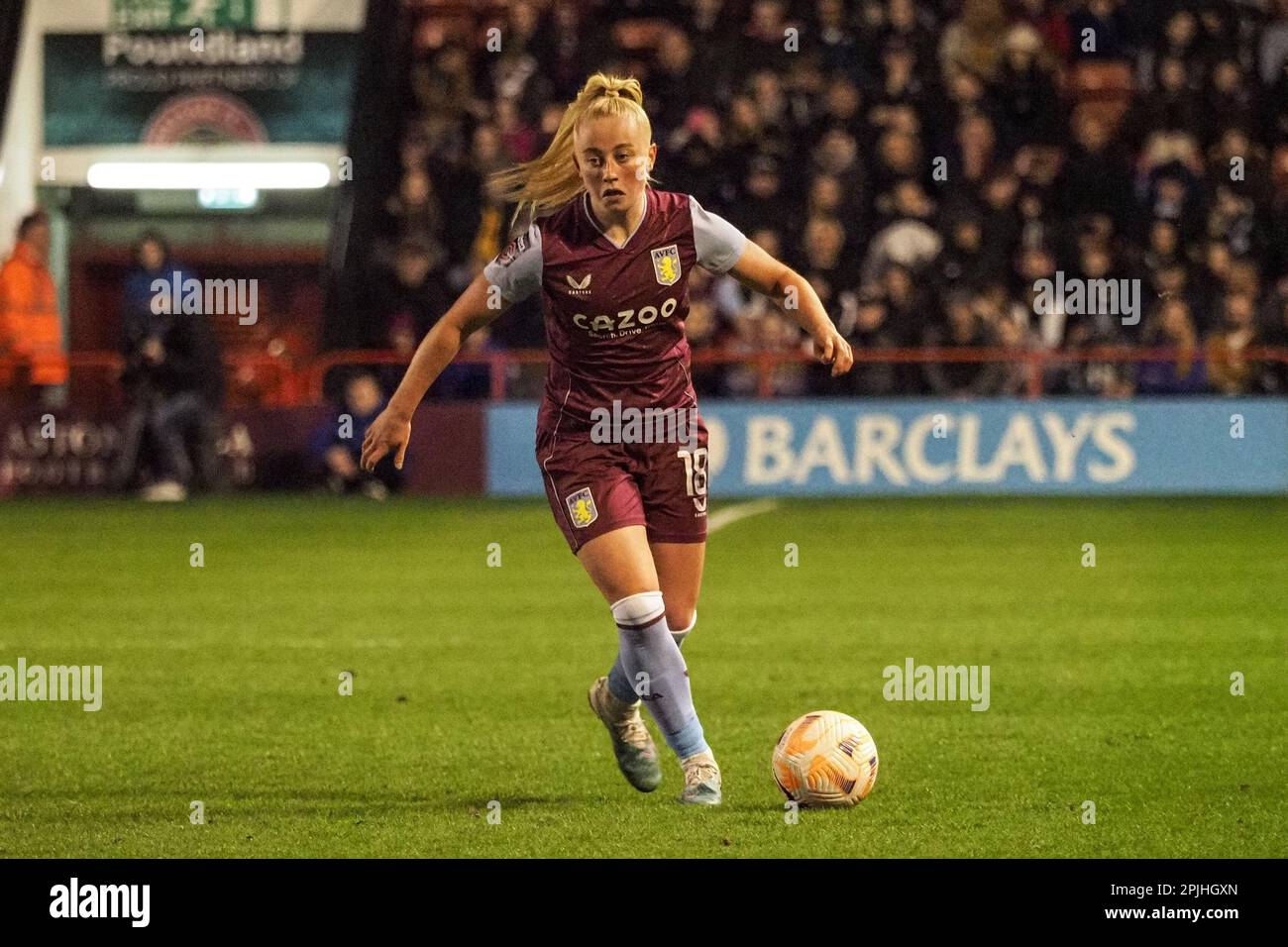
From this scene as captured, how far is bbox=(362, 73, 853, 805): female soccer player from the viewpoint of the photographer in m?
6.67

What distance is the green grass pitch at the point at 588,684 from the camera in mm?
6477

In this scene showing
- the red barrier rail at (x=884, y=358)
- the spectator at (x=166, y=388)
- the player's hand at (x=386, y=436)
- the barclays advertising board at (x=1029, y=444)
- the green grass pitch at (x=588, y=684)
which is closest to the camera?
the green grass pitch at (x=588, y=684)

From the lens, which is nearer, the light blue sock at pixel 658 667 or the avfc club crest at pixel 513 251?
the light blue sock at pixel 658 667

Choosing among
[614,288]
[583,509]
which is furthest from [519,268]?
[583,509]

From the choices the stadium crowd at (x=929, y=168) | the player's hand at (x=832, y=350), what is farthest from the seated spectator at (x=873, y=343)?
the player's hand at (x=832, y=350)

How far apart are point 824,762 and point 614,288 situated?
4.95 ft

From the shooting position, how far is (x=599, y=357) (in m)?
6.87

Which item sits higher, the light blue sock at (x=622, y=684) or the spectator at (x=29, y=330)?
the spectator at (x=29, y=330)

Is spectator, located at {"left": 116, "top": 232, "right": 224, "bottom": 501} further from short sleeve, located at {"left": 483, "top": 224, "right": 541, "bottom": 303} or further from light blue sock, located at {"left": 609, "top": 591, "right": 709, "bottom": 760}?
light blue sock, located at {"left": 609, "top": 591, "right": 709, "bottom": 760}

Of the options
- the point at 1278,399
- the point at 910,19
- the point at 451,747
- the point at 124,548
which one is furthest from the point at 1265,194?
the point at 451,747

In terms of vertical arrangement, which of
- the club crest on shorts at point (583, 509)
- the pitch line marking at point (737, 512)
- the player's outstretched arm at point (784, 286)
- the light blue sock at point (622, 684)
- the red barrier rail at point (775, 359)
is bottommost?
the pitch line marking at point (737, 512)

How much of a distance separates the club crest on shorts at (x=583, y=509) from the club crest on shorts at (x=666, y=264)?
2.16ft

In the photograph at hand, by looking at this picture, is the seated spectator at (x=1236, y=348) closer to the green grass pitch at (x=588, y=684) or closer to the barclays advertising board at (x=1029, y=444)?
the barclays advertising board at (x=1029, y=444)

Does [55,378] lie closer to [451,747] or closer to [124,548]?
[124,548]
